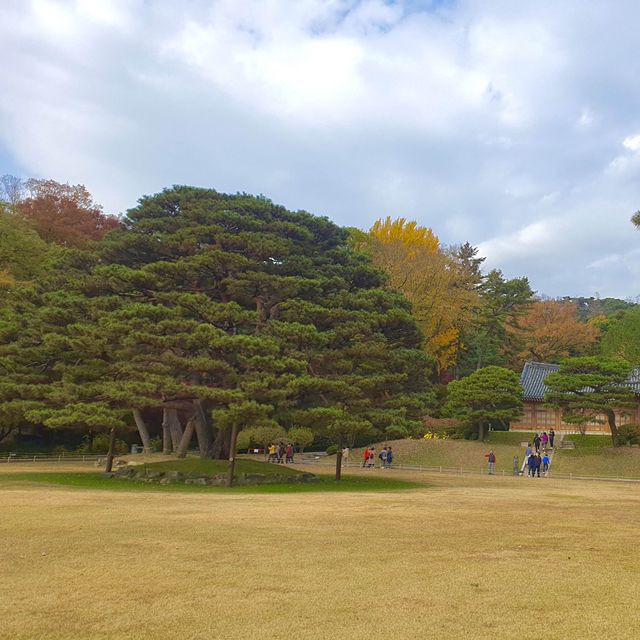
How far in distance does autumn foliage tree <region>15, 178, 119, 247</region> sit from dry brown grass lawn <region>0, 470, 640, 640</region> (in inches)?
1117

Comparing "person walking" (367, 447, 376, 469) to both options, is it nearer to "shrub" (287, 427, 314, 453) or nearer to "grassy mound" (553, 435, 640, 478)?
"shrub" (287, 427, 314, 453)

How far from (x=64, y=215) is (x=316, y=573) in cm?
3723

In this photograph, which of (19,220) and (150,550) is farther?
(19,220)

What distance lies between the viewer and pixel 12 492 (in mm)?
15703

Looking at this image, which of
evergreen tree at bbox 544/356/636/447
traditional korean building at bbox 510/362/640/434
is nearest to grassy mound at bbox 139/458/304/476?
evergreen tree at bbox 544/356/636/447

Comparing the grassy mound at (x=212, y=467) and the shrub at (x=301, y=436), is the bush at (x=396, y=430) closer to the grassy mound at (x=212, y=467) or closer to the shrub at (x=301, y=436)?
the grassy mound at (x=212, y=467)

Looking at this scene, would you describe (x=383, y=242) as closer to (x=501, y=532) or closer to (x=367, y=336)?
(x=367, y=336)

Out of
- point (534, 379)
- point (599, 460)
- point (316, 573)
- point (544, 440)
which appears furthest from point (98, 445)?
point (316, 573)

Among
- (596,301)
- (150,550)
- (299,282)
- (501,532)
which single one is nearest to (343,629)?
(150,550)

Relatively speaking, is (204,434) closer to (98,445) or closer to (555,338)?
(98,445)

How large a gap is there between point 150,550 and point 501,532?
5.56 metres

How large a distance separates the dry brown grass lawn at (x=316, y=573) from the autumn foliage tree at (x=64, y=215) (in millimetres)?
28364

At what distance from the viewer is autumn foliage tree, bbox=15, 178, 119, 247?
37.8 metres

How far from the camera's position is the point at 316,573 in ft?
23.0
